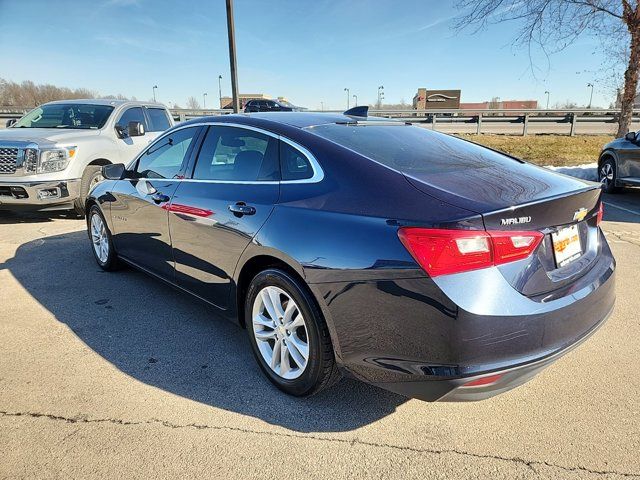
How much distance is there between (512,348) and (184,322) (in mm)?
2565

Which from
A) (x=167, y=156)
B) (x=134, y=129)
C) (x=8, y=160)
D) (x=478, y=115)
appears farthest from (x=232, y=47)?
(x=478, y=115)

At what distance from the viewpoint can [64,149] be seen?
275 inches

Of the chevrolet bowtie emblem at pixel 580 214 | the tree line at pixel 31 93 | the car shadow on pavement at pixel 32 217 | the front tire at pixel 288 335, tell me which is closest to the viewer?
the chevrolet bowtie emblem at pixel 580 214

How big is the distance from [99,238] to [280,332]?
125 inches

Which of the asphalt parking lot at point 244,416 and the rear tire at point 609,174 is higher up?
the rear tire at point 609,174

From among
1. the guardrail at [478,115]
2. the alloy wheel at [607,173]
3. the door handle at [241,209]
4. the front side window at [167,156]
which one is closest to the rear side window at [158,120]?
the front side window at [167,156]

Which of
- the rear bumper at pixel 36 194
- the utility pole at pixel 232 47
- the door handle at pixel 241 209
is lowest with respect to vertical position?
the rear bumper at pixel 36 194

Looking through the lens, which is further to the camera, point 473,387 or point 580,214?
point 580,214

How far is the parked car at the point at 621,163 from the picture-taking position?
8.46m

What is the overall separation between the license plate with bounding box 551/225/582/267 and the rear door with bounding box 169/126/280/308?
1.48 meters

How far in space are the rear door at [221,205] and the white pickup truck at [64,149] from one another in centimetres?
446

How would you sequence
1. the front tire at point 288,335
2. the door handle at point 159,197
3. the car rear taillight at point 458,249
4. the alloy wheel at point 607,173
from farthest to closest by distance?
1. the alloy wheel at point 607,173
2. the door handle at point 159,197
3. the front tire at point 288,335
4. the car rear taillight at point 458,249

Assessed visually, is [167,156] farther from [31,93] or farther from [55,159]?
[31,93]

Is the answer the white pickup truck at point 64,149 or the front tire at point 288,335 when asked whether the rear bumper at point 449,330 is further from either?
the white pickup truck at point 64,149
